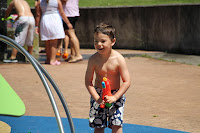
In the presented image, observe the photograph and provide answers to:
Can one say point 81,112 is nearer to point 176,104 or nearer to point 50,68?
point 176,104

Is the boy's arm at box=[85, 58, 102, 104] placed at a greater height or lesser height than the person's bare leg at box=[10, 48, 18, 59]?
greater

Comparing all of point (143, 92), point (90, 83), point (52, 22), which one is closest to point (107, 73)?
point (90, 83)

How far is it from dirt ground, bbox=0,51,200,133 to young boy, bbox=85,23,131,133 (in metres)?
1.10

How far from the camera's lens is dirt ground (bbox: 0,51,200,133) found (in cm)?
477

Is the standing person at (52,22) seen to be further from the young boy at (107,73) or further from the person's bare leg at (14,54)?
the young boy at (107,73)

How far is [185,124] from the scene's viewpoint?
4414 millimetres

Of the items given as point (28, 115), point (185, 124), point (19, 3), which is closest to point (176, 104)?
point (185, 124)

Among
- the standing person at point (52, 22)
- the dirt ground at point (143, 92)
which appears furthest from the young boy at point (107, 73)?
the standing person at point (52, 22)

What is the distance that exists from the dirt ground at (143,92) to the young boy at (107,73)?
1.10 m

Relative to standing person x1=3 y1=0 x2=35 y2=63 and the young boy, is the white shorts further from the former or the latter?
the young boy

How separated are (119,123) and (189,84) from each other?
3.88m

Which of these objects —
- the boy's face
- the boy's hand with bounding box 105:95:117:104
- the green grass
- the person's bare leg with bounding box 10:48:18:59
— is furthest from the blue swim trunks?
the green grass

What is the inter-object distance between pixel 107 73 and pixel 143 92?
118 inches

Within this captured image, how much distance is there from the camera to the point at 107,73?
11.3 ft
